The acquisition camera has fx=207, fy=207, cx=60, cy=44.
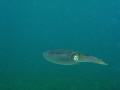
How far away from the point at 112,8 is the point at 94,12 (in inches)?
21.8

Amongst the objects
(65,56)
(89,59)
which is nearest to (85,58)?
(89,59)

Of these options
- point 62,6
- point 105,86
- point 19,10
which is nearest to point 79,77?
point 105,86

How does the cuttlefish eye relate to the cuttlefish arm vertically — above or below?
above

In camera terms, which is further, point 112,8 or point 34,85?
point 112,8

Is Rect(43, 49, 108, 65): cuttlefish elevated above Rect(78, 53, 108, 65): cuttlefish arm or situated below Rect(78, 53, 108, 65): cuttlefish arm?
above

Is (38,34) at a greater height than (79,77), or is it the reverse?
(38,34)

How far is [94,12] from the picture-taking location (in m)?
5.95

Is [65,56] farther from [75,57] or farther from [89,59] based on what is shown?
[89,59]

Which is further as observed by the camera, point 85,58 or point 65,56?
point 65,56

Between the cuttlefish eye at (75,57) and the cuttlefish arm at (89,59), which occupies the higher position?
the cuttlefish eye at (75,57)

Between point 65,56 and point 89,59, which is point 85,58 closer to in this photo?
point 89,59

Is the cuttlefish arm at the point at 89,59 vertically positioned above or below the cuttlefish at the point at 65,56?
below

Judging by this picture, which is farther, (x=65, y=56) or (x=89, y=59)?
(x=65, y=56)

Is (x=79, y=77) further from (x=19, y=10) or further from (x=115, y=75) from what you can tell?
Answer: (x=19, y=10)
